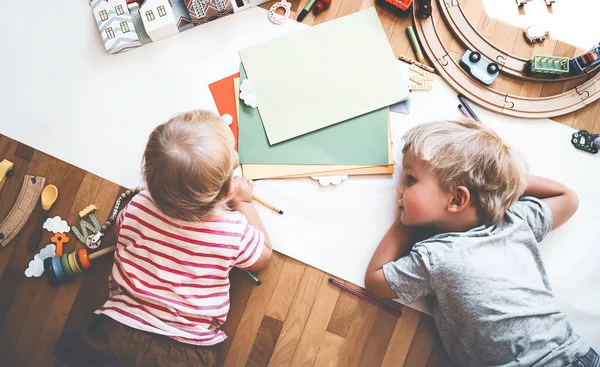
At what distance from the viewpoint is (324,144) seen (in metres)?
0.84

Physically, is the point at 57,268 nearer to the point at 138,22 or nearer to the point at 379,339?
the point at 138,22

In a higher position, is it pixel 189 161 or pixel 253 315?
pixel 189 161

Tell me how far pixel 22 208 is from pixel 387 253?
71cm

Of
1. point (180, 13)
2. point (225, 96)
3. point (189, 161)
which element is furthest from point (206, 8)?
point (189, 161)

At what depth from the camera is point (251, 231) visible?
76cm

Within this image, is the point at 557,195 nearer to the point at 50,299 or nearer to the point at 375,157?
the point at 375,157

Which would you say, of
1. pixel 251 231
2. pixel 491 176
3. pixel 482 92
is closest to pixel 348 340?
pixel 251 231

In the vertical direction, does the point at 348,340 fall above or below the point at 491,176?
below

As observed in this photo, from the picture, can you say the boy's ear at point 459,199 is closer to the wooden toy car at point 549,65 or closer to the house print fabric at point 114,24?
the wooden toy car at point 549,65

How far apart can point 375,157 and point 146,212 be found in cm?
43

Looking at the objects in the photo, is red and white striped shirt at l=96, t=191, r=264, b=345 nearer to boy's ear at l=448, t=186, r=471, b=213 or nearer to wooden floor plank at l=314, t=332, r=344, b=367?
wooden floor plank at l=314, t=332, r=344, b=367

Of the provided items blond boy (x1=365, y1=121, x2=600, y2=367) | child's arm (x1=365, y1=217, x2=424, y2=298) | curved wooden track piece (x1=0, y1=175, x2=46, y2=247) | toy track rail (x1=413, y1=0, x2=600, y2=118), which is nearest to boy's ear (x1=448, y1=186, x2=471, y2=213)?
blond boy (x1=365, y1=121, x2=600, y2=367)

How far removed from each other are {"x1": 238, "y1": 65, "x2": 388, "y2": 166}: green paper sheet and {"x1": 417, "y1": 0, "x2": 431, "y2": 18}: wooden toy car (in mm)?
226

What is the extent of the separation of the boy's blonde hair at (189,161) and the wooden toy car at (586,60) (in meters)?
0.67
